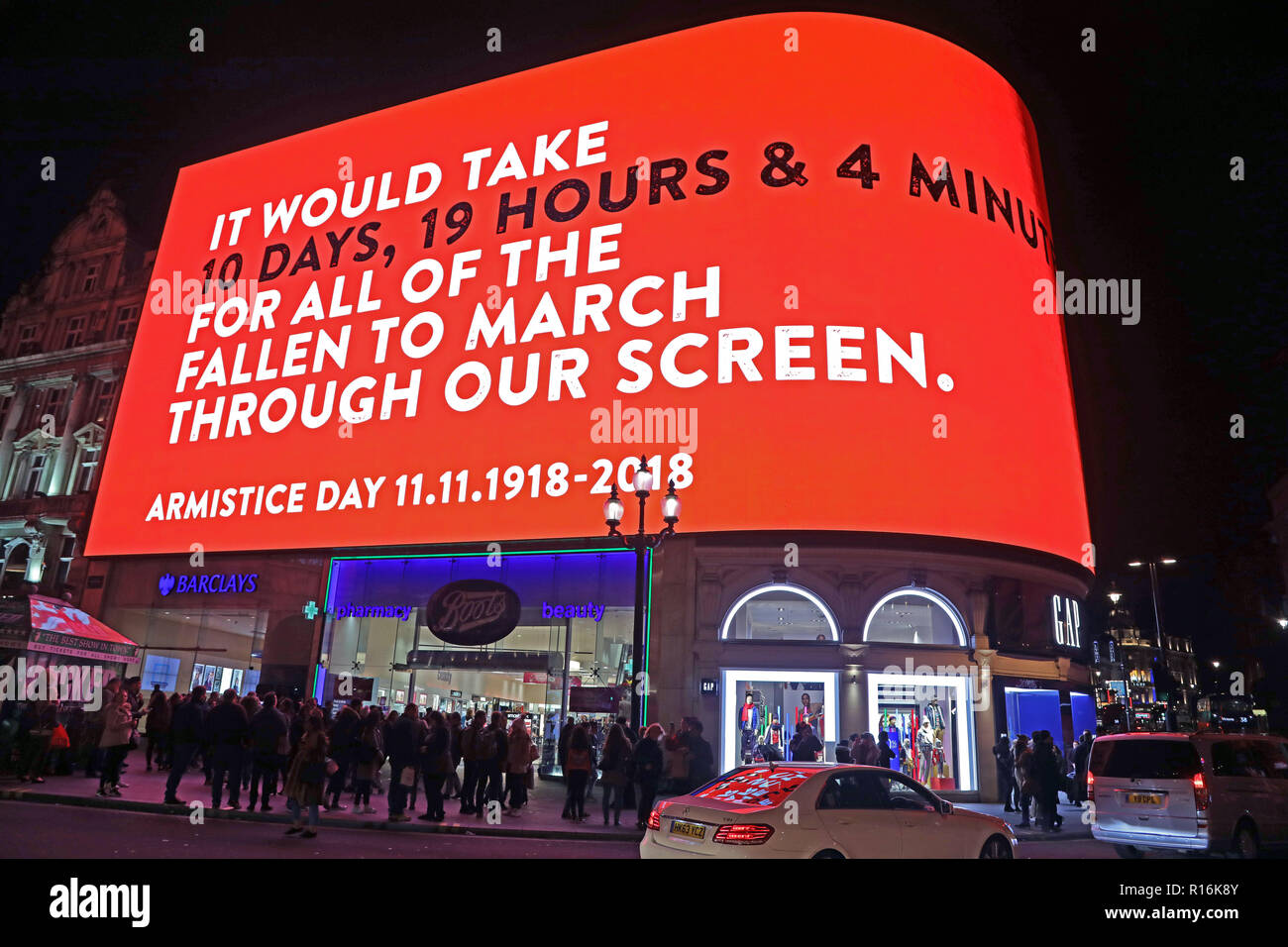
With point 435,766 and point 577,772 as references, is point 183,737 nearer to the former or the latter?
point 435,766

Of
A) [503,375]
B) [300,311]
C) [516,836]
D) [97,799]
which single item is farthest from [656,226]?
[97,799]

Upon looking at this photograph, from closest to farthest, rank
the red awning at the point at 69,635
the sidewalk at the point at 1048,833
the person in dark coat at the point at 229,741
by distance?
1. the person in dark coat at the point at 229,741
2. the sidewalk at the point at 1048,833
3. the red awning at the point at 69,635

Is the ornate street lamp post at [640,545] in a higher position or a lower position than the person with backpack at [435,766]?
higher

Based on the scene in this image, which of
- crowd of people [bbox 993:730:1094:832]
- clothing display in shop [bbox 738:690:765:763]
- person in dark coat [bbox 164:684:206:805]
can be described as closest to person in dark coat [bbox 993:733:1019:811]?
crowd of people [bbox 993:730:1094:832]

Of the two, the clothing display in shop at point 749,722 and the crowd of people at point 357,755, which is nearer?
the crowd of people at point 357,755

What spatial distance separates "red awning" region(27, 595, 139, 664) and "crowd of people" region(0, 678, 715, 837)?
159 centimetres

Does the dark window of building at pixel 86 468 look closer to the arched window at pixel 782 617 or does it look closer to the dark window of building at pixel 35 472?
the dark window of building at pixel 35 472

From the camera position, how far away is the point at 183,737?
51.1 ft

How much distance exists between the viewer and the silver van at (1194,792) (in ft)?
39.4

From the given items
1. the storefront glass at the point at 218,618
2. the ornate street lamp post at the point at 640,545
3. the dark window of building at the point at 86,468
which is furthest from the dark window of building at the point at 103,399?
the ornate street lamp post at the point at 640,545

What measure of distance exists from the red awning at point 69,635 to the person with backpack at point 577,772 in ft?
40.6

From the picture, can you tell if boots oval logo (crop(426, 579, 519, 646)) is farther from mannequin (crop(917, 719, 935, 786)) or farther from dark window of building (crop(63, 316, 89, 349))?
dark window of building (crop(63, 316, 89, 349))

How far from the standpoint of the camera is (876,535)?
2223 cm

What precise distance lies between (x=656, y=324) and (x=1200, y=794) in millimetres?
16271
